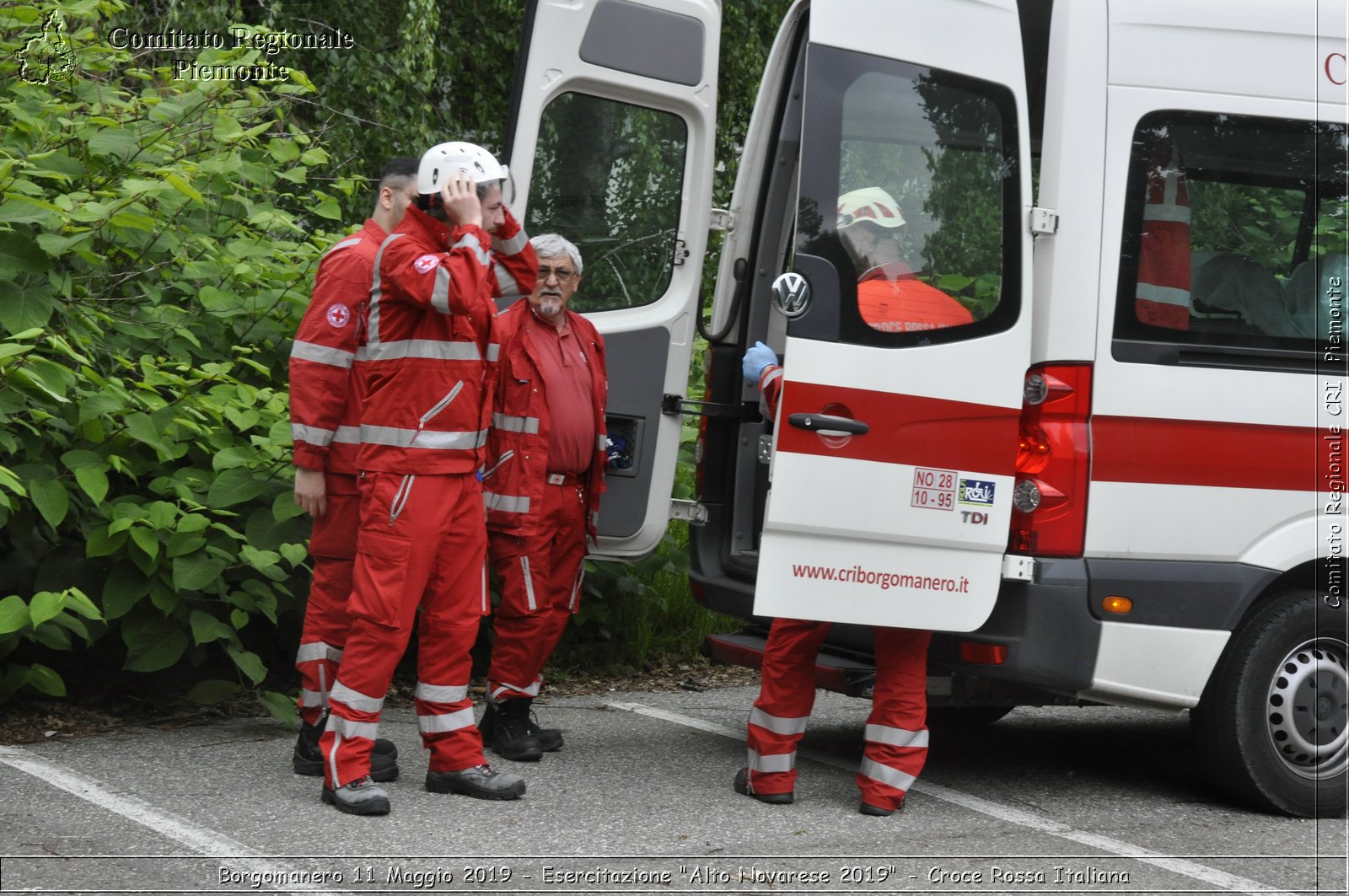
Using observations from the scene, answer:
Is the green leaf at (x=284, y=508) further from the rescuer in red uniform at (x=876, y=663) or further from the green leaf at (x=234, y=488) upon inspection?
the rescuer in red uniform at (x=876, y=663)

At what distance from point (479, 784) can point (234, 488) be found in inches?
57.6

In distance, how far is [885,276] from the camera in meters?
4.73

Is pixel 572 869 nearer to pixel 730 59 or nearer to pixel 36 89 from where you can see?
pixel 36 89

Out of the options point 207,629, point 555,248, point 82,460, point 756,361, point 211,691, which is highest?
point 555,248

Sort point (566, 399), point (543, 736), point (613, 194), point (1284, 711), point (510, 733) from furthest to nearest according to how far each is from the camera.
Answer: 1. point (613, 194)
2. point (543, 736)
3. point (510, 733)
4. point (566, 399)
5. point (1284, 711)

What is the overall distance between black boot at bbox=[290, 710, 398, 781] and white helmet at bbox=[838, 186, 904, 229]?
2226 mm

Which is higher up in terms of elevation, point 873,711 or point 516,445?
point 516,445

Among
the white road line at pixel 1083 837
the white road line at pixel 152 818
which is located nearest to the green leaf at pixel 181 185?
the white road line at pixel 152 818

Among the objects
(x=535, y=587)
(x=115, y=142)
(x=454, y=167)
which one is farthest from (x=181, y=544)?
(x=454, y=167)

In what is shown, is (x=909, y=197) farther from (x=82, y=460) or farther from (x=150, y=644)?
(x=150, y=644)

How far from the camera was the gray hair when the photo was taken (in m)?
5.50

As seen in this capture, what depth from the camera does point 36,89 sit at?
600 cm

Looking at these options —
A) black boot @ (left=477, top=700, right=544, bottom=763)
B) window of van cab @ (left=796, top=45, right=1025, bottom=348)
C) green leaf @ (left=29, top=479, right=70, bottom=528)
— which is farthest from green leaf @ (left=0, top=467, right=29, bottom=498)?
window of van cab @ (left=796, top=45, right=1025, bottom=348)

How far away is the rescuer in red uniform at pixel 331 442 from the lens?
193 inches
